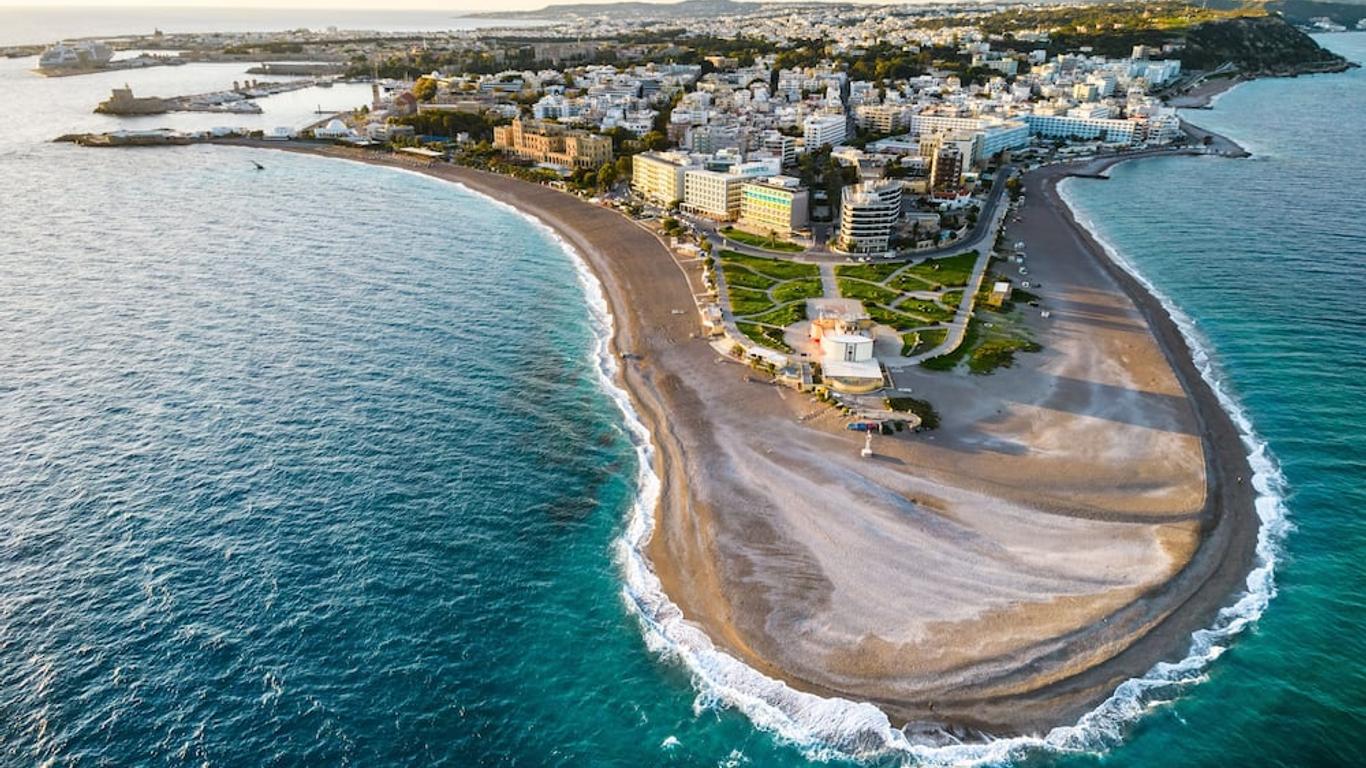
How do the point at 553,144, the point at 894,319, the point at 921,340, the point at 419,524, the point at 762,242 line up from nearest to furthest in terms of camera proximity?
the point at 419,524 < the point at 921,340 < the point at 894,319 < the point at 762,242 < the point at 553,144

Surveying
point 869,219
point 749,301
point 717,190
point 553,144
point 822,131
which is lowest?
point 749,301

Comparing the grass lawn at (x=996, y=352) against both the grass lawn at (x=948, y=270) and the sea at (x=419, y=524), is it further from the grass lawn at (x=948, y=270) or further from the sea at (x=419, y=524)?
the sea at (x=419, y=524)

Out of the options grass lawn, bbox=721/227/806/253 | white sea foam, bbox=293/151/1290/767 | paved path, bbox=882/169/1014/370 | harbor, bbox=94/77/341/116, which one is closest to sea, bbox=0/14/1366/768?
white sea foam, bbox=293/151/1290/767

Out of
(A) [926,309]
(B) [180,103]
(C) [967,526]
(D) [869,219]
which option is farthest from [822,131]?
(B) [180,103]

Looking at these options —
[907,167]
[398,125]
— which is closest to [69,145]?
[398,125]

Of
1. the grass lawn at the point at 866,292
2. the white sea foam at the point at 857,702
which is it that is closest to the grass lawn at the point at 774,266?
the grass lawn at the point at 866,292

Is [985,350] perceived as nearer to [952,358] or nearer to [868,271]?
[952,358]
